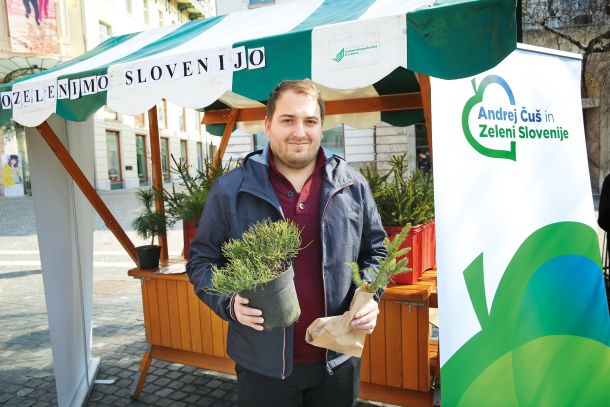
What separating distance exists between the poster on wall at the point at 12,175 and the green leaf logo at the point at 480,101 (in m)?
23.4

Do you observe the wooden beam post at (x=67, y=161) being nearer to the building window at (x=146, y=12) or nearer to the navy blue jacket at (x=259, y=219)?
the navy blue jacket at (x=259, y=219)

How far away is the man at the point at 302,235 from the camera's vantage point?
163cm

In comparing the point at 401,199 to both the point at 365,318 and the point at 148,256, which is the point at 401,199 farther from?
the point at 148,256

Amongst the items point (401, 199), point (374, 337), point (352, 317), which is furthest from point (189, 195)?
point (352, 317)

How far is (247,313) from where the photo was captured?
4.52ft

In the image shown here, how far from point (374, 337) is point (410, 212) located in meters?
0.79

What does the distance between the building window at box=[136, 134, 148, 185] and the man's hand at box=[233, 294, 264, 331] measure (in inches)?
1138

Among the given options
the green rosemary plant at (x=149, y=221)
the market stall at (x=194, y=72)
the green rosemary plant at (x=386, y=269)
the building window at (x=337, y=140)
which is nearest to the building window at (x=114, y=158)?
the building window at (x=337, y=140)

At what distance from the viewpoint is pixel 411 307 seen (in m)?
2.68

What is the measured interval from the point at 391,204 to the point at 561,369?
49.3 inches

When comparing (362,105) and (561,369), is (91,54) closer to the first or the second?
(362,105)

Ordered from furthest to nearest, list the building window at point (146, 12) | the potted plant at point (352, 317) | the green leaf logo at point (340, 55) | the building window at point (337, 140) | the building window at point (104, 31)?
the building window at point (146, 12) < the building window at point (104, 31) < the building window at point (337, 140) < the green leaf logo at point (340, 55) < the potted plant at point (352, 317)

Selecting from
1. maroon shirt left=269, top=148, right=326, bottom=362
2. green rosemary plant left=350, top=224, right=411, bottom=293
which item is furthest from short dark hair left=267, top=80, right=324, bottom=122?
green rosemary plant left=350, top=224, right=411, bottom=293

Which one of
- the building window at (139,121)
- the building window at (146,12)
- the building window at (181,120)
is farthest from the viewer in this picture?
the building window at (181,120)
